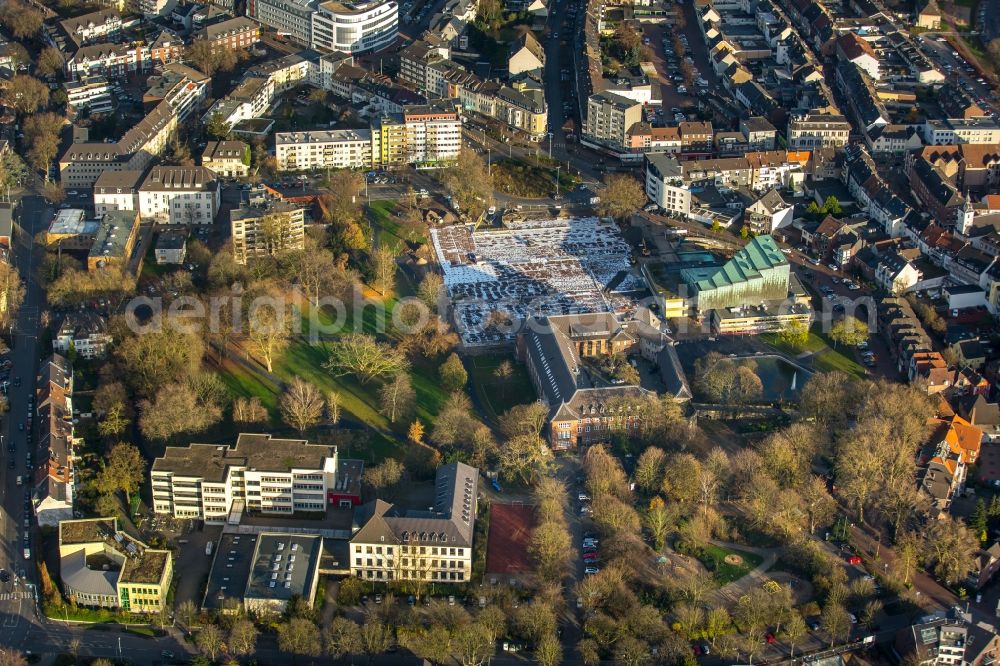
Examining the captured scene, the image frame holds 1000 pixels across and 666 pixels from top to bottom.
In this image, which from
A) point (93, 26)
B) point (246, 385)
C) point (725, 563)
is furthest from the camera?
point (93, 26)

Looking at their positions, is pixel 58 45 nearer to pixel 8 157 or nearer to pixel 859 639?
pixel 8 157

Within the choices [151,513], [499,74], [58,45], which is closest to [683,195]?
[499,74]

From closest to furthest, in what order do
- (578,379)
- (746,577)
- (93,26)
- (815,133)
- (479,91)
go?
(746,577) < (578,379) < (815,133) < (479,91) < (93,26)

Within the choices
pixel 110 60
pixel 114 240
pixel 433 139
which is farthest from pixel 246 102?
pixel 114 240

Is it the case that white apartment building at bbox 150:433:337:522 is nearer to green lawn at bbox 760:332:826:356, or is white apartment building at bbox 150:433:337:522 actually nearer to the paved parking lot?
the paved parking lot

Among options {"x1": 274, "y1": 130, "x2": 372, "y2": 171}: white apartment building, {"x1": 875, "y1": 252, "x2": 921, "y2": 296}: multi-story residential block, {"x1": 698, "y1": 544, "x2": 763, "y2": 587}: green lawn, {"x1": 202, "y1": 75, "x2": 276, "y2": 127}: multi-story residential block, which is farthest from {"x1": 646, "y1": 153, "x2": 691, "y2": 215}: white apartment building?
{"x1": 698, "y1": 544, "x2": 763, "y2": 587}: green lawn

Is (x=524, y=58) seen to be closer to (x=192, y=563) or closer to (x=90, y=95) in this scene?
(x=90, y=95)

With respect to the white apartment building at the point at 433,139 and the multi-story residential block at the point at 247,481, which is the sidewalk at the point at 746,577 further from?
the white apartment building at the point at 433,139
